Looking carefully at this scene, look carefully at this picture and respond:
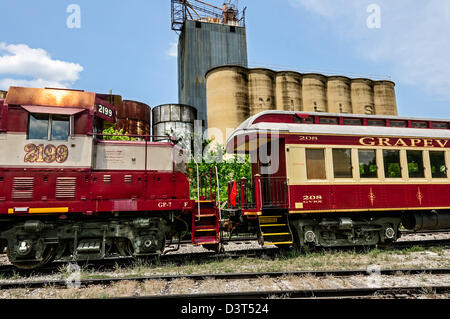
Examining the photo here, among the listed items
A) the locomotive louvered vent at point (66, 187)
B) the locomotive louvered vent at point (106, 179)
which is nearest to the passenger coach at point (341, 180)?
the locomotive louvered vent at point (106, 179)

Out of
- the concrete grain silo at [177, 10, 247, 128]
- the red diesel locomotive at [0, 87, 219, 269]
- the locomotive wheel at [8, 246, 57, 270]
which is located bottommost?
the locomotive wheel at [8, 246, 57, 270]

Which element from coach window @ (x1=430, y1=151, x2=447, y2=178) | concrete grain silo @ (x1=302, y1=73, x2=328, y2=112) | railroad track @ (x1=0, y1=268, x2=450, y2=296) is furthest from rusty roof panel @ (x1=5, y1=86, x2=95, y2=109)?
concrete grain silo @ (x1=302, y1=73, x2=328, y2=112)

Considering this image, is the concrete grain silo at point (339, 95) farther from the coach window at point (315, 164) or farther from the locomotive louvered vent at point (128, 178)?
the locomotive louvered vent at point (128, 178)

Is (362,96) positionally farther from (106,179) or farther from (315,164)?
(106,179)

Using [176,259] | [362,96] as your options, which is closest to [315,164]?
[176,259]

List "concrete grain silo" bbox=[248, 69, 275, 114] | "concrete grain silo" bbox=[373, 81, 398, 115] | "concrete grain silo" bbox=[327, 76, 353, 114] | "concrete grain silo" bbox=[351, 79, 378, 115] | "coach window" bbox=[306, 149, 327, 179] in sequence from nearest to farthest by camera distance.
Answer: "coach window" bbox=[306, 149, 327, 179]
"concrete grain silo" bbox=[248, 69, 275, 114]
"concrete grain silo" bbox=[327, 76, 353, 114]
"concrete grain silo" bbox=[351, 79, 378, 115]
"concrete grain silo" bbox=[373, 81, 398, 115]

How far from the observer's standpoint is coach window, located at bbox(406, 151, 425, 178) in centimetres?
925

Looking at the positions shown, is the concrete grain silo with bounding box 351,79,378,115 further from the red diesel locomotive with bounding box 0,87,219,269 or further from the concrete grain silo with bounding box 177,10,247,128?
the red diesel locomotive with bounding box 0,87,219,269

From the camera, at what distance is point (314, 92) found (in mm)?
34219

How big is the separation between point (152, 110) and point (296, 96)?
16592mm

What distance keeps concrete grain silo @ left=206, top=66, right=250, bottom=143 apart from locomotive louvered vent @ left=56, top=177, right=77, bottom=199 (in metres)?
24.2

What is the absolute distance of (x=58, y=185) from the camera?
274 inches
